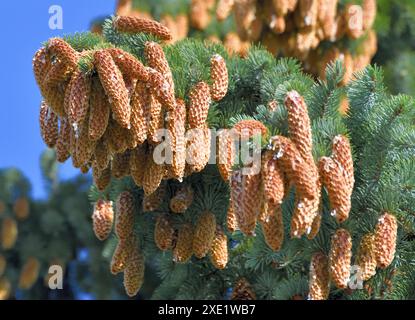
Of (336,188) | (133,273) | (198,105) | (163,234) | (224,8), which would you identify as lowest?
(133,273)

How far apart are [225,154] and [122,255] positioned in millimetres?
447

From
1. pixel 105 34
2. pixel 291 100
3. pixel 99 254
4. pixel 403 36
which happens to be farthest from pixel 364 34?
pixel 291 100

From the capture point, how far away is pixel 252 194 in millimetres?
2111

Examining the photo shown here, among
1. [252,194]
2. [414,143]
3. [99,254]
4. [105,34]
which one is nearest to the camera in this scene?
[252,194]

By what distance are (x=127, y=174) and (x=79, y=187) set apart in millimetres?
2747

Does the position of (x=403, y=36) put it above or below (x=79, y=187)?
above

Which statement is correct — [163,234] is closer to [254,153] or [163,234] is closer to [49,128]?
[49,128]

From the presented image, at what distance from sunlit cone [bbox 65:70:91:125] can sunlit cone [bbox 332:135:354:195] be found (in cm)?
57

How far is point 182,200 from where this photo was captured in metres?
2.70

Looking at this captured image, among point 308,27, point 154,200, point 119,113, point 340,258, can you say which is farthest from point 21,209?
point 340,258

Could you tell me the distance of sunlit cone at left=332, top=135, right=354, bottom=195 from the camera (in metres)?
2.25

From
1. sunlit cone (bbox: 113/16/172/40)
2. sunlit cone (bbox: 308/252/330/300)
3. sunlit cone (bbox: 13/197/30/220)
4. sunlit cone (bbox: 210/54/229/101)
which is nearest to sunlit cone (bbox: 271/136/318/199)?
sunlit cone (bbox: 308/252/330/300)

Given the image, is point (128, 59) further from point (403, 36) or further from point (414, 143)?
point (403, 36)

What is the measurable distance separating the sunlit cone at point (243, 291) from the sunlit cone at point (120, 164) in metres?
0.52
